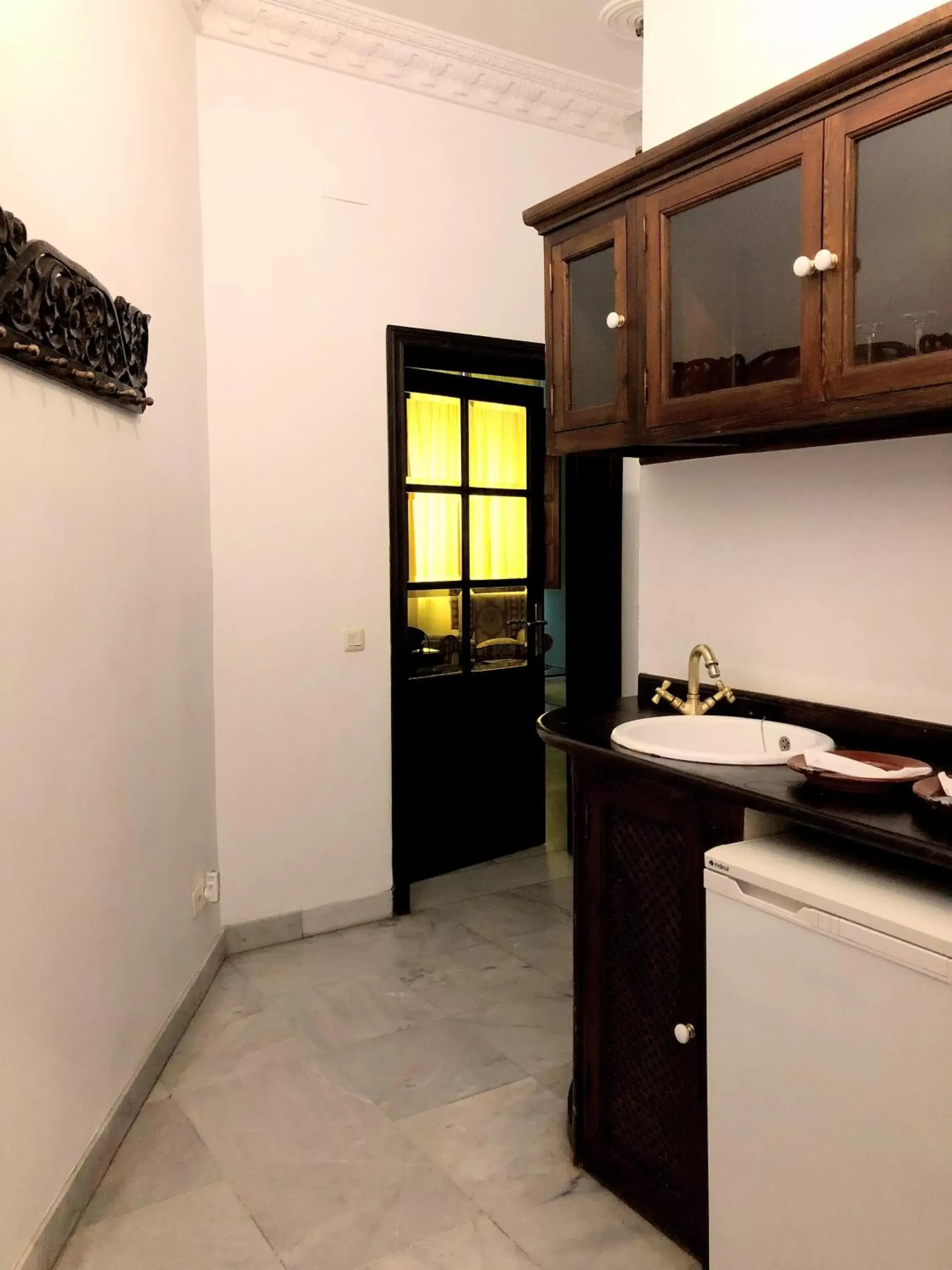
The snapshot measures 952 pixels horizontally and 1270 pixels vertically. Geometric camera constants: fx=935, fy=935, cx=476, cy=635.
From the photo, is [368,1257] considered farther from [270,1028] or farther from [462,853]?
[462,853]

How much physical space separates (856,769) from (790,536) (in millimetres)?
665

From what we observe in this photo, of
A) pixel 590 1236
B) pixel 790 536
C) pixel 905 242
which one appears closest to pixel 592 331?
pixel 790 536

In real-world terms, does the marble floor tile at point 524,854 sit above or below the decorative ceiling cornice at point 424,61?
below

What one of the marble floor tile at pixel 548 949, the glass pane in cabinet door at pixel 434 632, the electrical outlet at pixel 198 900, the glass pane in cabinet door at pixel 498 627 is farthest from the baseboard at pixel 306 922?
the glass pane in cabinet door at pixel 498 627

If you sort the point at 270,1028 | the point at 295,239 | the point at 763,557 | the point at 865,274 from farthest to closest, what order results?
the point at 295,239 < the point at 270,1028 < the point at 763,557 < the point at 865,274

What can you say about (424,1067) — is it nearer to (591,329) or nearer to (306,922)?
(306,922)

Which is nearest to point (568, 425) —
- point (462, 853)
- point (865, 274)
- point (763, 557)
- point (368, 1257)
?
point (763, 557)

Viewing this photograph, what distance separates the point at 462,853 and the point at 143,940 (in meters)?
1.81

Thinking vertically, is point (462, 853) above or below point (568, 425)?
below

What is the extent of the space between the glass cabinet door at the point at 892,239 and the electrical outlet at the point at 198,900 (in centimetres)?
224

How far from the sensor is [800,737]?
1912 mm

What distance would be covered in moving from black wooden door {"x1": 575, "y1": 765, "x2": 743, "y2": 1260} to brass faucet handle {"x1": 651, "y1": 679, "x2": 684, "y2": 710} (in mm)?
359

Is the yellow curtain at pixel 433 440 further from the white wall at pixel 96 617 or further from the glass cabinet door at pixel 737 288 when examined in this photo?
the glass cabinet door at pixel 737 288

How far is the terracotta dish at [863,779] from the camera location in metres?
1.50
